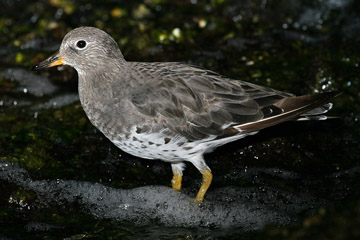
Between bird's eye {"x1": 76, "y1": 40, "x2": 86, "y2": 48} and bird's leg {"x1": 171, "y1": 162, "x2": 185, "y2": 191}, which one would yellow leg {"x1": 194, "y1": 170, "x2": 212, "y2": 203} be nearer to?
A: bird's leg {"x1": 171, "y1": 162, "x2": 185, "y2": 191}

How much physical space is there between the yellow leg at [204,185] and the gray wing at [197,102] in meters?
0.51

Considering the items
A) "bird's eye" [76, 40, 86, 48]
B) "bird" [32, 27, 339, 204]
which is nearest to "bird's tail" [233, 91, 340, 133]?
"bird" [32, 27, 339, 204]

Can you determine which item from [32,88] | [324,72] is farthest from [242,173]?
[32,88]

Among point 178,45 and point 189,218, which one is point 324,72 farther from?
point 189,218

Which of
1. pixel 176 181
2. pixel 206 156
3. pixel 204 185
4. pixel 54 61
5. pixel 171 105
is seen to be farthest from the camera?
pixel 206 156

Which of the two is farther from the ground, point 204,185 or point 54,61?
point 54,61

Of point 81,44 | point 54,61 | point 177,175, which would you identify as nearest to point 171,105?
point 177,175

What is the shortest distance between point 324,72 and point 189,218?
138 inches

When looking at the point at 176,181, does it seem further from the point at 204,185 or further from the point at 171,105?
the point at 171,105

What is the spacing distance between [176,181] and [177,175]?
0.27ft

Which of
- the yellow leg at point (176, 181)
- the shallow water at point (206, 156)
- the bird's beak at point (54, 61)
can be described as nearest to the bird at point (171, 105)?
the yellow leg at point (176, 181)

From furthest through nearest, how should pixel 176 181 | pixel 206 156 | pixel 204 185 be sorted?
pixel 206 156
pixel 176 181
pixel 204 185

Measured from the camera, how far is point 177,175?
6.44m

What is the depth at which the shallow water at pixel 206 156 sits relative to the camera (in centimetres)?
578
